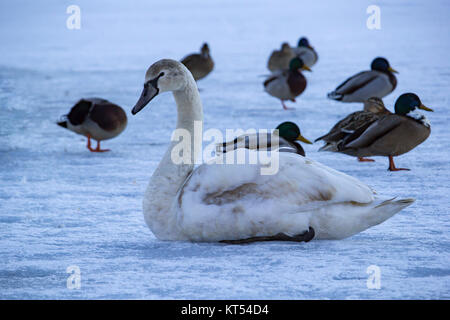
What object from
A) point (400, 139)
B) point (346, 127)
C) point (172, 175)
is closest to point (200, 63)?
point (346, 127)

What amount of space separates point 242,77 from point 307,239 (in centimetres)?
1126

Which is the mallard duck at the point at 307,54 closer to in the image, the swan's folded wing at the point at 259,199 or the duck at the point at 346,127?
the duck at the point at 346,127

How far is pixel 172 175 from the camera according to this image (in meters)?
4.62

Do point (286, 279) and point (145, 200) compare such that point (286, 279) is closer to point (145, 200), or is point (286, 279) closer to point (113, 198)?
point (145, 200)

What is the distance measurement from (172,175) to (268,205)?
26.8 inches

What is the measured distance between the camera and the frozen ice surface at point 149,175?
3.77 m

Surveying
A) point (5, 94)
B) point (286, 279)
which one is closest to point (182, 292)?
point (286, 279)

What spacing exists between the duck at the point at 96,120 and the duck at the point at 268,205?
13.3 ft

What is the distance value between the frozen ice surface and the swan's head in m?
0.88

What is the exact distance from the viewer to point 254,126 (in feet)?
31.9

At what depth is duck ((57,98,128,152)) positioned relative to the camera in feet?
27.7
